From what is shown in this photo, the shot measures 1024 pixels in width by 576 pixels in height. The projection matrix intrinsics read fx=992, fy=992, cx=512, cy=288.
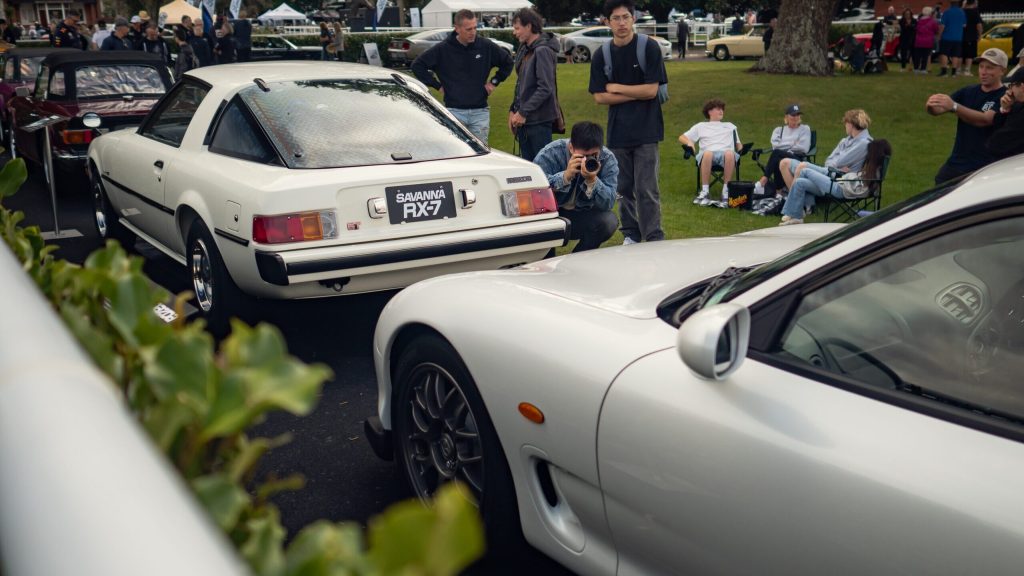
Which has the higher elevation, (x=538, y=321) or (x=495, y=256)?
(x=538, y=321)

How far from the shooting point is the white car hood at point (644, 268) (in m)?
2.93

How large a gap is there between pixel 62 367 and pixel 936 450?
5.56ft

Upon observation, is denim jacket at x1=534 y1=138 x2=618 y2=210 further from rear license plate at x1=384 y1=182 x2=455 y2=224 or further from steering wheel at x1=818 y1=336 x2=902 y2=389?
steering wheel at x1=818 y1=336 x2=902 y2=389

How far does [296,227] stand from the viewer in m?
5.06

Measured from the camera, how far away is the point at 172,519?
0.57m

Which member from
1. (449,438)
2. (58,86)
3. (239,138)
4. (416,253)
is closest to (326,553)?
(449,438)

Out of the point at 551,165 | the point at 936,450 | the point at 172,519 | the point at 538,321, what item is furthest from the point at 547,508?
the point at 551,165

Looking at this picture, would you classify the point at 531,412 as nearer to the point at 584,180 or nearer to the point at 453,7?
the point at 584,180

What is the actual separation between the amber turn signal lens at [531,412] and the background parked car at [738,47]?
34.6 meters

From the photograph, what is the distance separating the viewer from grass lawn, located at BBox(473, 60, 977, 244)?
33.1 ft

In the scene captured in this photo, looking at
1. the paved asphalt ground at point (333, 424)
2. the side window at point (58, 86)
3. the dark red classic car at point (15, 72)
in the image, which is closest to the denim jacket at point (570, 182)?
the paved asphalt ground at point (333, 424)

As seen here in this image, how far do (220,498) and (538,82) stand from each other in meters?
7.99

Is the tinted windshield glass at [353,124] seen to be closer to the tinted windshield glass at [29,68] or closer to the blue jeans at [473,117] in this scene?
the blue jeans at [473,117]

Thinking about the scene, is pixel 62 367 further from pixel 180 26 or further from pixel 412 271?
pixel 180 26
